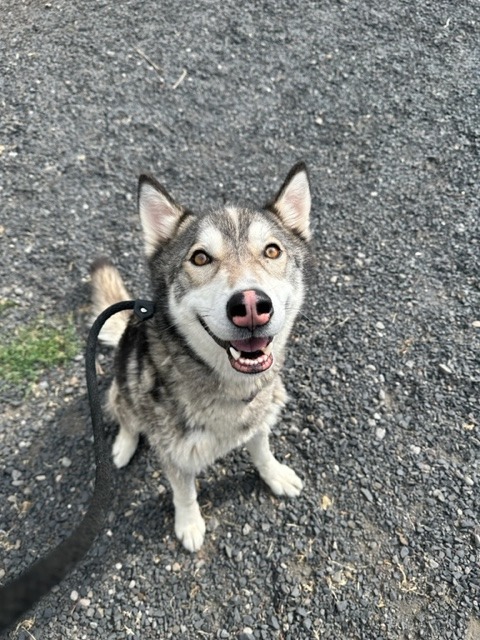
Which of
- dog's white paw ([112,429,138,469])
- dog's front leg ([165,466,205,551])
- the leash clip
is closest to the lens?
the leash clip

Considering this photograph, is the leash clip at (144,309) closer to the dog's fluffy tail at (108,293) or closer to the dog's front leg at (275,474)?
the dog's fluffy tail at (108,293)

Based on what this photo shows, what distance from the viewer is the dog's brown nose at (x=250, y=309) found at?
2244mm

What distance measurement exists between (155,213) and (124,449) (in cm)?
182

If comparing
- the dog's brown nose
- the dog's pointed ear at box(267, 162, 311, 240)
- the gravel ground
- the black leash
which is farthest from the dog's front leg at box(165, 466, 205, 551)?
the dog's pointed ear at box(267, 162, 311, 240)

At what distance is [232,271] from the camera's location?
251 centimetres

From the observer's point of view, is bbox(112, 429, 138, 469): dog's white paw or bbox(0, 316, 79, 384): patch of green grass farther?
bbox(0, 316, 79, 384): patch of green grass

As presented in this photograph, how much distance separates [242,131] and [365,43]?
2.46 metres

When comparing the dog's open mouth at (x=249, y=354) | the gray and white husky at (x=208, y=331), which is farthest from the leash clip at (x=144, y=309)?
the dog's open mouth at (x=249, y=354)

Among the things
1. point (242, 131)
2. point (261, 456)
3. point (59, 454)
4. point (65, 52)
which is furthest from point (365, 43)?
point (59, 454)

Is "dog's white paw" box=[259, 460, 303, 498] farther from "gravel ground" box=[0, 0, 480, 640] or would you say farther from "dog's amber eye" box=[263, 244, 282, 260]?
"dog's amber eye" box=[263, 244, 282, 260]

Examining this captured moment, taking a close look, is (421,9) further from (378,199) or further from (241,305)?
(241,305)

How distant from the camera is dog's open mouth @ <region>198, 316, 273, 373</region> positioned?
2420 mm

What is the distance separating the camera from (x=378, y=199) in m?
5.32

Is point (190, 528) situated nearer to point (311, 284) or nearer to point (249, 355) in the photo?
point (249, 355)
